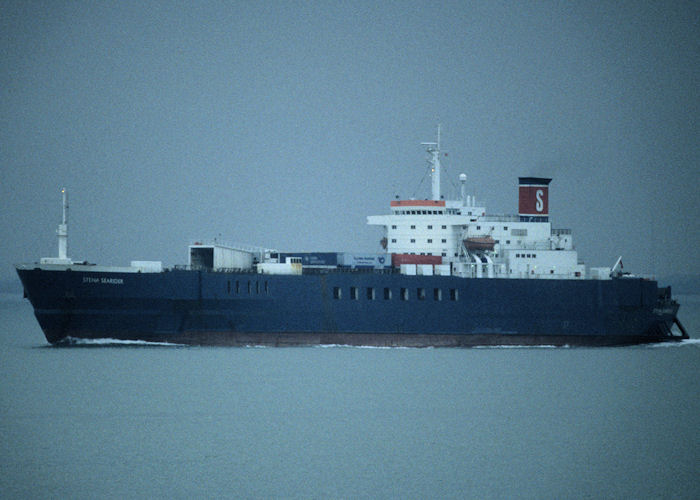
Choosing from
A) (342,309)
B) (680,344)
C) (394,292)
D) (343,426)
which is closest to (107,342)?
(342,309)

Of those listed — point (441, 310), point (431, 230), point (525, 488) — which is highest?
point (431, 230)

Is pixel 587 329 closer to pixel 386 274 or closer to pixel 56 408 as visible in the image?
pixel 386 274

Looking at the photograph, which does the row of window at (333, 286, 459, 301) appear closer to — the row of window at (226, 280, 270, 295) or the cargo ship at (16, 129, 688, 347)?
the cargo ship at (16, 129, 688, 347)

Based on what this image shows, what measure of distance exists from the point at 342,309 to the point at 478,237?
980cm

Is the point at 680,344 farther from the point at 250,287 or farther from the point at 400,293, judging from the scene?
the point at 250,287

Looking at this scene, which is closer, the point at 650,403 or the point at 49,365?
the point at 650,403

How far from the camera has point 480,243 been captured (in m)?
51.9

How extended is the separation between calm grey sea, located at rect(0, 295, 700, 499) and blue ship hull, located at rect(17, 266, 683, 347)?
195 cm

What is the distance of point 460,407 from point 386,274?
1702 centimetres

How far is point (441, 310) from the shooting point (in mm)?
49031

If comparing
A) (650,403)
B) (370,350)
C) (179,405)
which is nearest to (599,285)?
(370,350)

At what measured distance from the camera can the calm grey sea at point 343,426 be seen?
23844 mm

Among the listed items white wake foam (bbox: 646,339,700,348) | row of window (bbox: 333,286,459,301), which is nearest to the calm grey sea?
row of window (bbox: 333,286,459,301)

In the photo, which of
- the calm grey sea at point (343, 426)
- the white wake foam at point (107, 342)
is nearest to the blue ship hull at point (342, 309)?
the white wake foam at point (107, 342)
